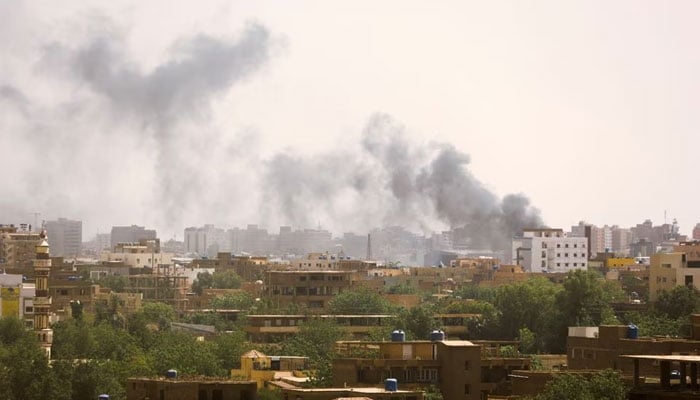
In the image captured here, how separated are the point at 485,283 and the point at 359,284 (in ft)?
82.3

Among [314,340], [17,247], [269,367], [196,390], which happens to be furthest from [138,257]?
[196,390]

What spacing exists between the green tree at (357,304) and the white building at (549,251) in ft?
153

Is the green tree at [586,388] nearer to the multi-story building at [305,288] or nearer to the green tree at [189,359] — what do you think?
the green tree at [189,359]

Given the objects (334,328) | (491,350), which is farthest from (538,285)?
(491,350)

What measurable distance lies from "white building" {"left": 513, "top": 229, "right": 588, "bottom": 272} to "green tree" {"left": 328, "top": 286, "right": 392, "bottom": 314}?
46770 mm

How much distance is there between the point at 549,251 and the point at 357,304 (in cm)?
5580

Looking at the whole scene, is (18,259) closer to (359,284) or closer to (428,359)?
(359,284)

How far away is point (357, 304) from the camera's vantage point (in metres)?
106

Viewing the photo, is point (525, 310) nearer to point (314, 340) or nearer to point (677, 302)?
point (677, 302)

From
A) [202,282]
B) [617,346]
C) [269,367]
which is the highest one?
[202,282]

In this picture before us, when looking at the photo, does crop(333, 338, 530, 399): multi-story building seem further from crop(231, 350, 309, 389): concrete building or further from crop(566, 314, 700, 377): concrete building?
crop(231, 350, 309, 389): concrete building

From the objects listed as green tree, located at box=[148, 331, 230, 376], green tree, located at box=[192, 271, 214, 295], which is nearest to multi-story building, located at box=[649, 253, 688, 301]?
green tree, located at box=[148, 331, 230, 376]

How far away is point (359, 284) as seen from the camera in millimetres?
121500

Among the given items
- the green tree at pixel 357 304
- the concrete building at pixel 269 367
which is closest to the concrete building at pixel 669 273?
the green tree at pixel 357 304
